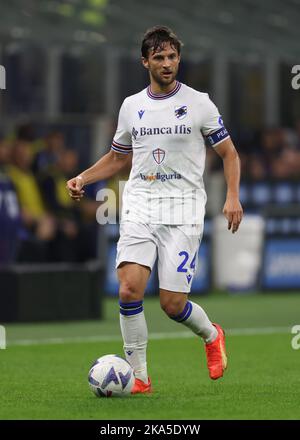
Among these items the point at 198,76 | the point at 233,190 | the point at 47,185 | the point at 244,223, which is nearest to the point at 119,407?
the point at 233,190

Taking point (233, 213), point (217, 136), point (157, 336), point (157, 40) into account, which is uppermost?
point (157, 40)

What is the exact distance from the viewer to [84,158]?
2402 centimetres

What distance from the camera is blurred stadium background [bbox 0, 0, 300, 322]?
17812mm

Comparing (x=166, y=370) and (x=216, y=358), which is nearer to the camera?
(x=216, y=358)

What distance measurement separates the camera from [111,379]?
954 centimetres

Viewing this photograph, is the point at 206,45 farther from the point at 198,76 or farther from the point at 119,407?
the point at 119,407

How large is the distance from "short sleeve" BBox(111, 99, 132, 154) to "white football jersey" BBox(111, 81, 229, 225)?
5 centimetres

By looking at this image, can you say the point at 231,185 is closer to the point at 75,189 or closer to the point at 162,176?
the point at 162,176

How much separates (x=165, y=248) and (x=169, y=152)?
2.10 ft
